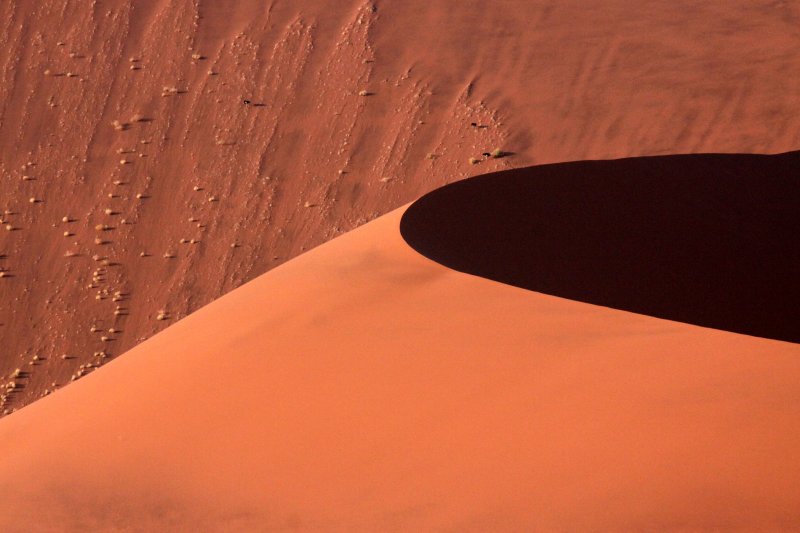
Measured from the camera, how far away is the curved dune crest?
272 cm

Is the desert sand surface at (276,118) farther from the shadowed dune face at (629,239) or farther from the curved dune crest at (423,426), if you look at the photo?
the curved dune crest at (423,426)

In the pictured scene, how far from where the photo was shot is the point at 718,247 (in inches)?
293

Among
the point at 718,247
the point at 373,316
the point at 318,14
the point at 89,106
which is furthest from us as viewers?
the point at 318,14

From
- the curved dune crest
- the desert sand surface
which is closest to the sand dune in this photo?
the curved dune crest

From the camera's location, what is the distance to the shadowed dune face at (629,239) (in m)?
6.57

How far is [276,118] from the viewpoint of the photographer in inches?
524

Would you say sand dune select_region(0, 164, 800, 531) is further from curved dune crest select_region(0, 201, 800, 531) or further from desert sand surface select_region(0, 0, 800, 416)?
desert sand surface select_region(0, 0, 800, 416)

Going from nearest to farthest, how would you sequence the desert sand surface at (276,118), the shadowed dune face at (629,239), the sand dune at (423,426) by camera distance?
the sand dune at (423,426), the shadowed dune face at (629,239), the desert sand surface at (276,118)

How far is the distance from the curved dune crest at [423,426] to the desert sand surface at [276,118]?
22.4ft

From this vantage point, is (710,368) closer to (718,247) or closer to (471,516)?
(471,516)

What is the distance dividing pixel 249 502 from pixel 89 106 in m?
12.0

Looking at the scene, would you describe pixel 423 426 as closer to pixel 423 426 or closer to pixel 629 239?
pixel 423 426

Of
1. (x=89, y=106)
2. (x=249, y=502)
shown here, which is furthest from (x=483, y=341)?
(x=89, y=106)

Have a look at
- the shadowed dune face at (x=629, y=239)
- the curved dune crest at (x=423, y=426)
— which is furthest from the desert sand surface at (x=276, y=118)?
the curved dune crest at (x=423, y=426)
